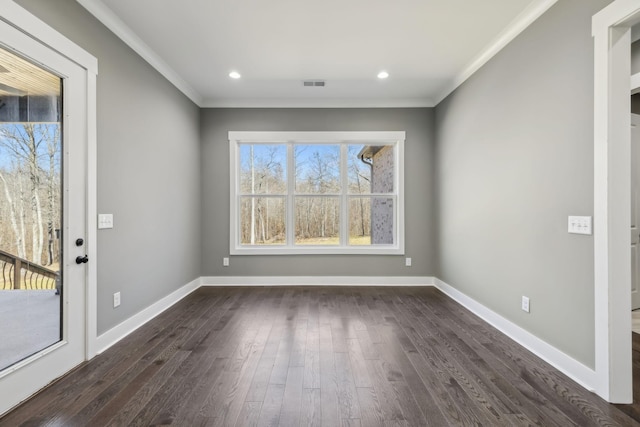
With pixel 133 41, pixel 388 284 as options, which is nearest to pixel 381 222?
pixel 388 284

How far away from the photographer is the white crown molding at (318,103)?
173 inches

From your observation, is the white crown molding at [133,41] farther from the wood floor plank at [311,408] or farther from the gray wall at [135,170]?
the wood floor plank at [311,408]

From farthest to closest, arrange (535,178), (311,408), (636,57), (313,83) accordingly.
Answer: (313,83) → (636,57) → (535,178) → (311,408)

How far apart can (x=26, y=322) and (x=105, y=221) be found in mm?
885

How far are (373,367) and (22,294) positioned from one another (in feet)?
7.63

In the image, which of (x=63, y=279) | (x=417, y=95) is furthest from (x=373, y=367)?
(x=417, y=95)

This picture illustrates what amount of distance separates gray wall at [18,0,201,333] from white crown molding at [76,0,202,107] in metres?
0.05

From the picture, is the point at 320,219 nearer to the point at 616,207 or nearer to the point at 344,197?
the point at 344,197

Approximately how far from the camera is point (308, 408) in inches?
68.3

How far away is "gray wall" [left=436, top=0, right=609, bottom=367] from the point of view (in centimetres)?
201

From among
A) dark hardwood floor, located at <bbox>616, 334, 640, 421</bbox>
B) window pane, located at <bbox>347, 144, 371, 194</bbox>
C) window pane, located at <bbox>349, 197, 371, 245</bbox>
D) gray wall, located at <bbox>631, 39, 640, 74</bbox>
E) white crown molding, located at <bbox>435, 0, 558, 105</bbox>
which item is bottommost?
dark hardwood floor, located at <bbox>616, 334, 640, 421</bbox>

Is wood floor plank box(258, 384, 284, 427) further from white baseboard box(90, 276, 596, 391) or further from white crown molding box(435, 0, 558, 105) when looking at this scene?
white crown molding box(435, 0, 558, 105)

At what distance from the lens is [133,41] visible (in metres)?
2.79

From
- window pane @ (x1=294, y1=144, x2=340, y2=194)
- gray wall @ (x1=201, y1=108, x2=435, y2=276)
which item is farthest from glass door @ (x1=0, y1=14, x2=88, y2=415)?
window pane @ (x1=294, y1=144, x2=340, y2=194)
